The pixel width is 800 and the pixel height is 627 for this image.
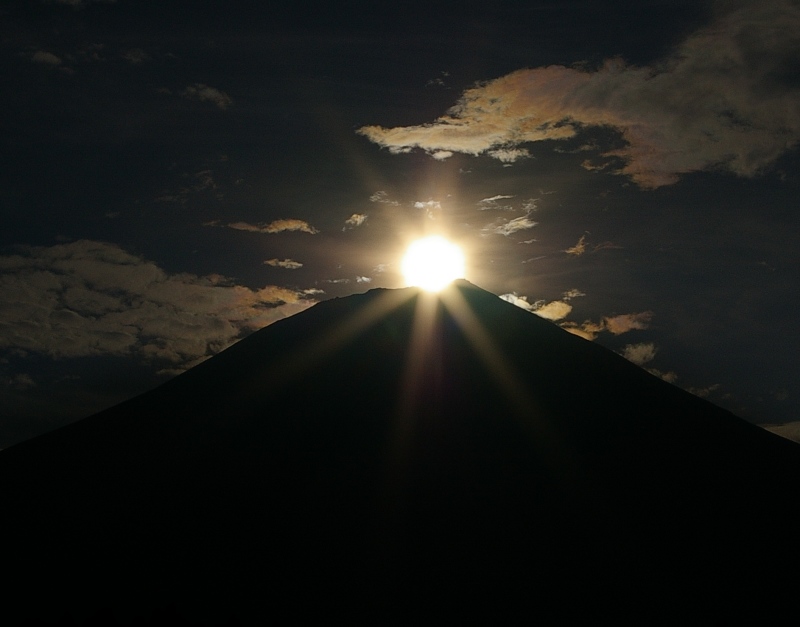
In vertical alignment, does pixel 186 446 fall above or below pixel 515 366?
below

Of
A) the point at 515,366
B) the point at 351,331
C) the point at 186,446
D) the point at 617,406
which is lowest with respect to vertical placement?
the point at 186,446

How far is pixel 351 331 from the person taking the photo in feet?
403

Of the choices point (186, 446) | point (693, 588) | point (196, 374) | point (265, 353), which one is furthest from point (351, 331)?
point (693, 588)

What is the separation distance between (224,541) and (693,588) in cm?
4361

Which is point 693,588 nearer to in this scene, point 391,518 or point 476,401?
point 391,518

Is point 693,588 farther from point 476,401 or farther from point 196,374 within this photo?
point 196,374

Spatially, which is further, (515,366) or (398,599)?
(515,366)

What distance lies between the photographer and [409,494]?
82125 millimetres

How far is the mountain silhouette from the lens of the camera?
6688 cm

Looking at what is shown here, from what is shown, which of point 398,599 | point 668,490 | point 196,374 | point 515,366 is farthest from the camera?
point 196,374

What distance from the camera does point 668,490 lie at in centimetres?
8556

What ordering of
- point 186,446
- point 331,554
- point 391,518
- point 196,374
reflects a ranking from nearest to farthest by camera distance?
point 331,554 → point 391,518 → point 186,446 → point 196,374

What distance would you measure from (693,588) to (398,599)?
2675 centimetres

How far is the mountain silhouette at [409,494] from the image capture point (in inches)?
2633
